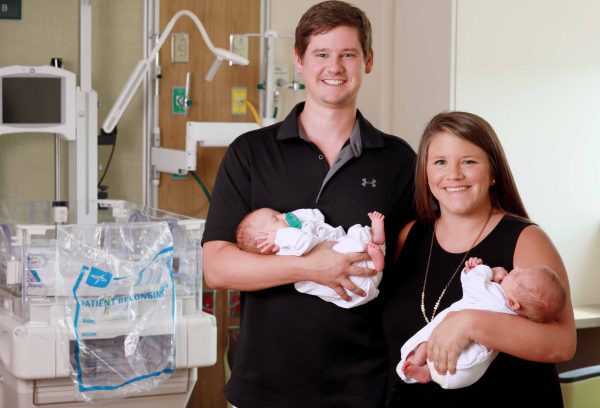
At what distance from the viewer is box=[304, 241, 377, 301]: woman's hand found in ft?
5.76

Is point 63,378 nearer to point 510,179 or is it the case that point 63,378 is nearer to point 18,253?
point 18,253

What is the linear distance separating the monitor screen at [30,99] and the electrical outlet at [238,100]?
89 centimetres

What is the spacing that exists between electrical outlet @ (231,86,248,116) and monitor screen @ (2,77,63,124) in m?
0.89

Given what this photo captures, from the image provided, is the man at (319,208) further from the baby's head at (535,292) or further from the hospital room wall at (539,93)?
the hospital room wall at (539,93)

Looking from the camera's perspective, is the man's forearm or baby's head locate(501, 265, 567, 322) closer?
baby's head locate(501, 265, 567, 322)

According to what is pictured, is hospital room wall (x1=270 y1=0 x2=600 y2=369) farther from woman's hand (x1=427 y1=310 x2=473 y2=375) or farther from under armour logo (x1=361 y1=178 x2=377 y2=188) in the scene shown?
woman's hand (x1=427 y1=310 x2=473 y2=375)

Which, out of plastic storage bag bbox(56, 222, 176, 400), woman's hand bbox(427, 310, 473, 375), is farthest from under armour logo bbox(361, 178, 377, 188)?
plastic storage bag bbox(56, 222, 176, 400)

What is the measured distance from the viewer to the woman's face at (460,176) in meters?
1.71

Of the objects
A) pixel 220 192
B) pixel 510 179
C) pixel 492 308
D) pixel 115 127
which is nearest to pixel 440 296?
pixel 492 308

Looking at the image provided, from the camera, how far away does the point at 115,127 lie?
155 inches

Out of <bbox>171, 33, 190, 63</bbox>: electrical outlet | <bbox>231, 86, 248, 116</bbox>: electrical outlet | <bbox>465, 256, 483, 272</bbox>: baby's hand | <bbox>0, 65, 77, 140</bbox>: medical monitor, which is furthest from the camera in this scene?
<bbox>231, 86, 248, 116</bbox>: electrical outlet

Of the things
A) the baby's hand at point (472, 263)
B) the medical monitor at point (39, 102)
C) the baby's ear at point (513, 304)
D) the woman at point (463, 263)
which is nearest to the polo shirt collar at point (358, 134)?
the woman at point (463, 263)

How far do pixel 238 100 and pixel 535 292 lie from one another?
277 cm

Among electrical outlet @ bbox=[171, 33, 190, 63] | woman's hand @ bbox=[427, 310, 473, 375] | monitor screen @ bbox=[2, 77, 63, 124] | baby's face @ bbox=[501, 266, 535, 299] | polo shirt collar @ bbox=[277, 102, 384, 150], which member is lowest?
woman's hand @ bbox=[427, 310, 473, 375]
